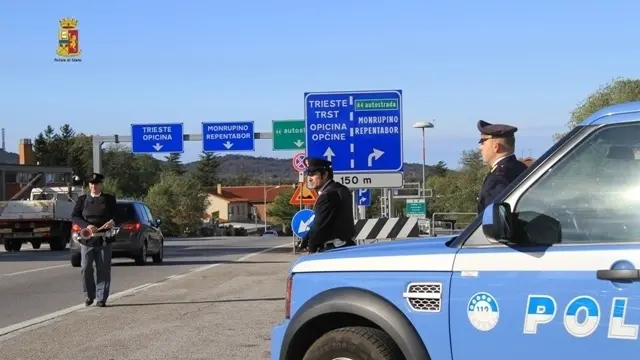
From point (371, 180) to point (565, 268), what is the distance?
1438cm

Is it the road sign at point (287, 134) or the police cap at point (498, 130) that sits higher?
the road sign at point (287, 134)

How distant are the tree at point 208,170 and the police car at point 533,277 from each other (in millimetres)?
163740

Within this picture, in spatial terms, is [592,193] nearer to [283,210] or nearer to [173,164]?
[283,210]

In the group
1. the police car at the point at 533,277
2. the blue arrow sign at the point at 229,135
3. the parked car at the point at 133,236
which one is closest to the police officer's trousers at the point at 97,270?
the police car at the point at 533,277

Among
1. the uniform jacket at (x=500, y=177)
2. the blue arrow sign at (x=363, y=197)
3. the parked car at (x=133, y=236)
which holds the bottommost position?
the parked car at (x=133, y=236)

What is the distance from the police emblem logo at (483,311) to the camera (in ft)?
13.4

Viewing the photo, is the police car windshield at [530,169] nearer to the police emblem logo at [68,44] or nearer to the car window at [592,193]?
the car window at [592,193]

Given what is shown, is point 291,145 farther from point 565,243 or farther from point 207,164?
point 207,164

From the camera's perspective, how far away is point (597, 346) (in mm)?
3748

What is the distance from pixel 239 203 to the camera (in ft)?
509

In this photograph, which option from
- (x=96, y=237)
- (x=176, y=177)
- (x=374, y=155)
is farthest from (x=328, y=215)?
(x=176, y=177)

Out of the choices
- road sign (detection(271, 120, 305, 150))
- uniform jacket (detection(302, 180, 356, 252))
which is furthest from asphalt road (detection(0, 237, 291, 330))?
road sign (detection(271, 120, 305, 150))

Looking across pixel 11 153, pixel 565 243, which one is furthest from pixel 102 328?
pixel 11 153

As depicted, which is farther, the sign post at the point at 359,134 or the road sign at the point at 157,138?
the road sign at the point at 157,138
